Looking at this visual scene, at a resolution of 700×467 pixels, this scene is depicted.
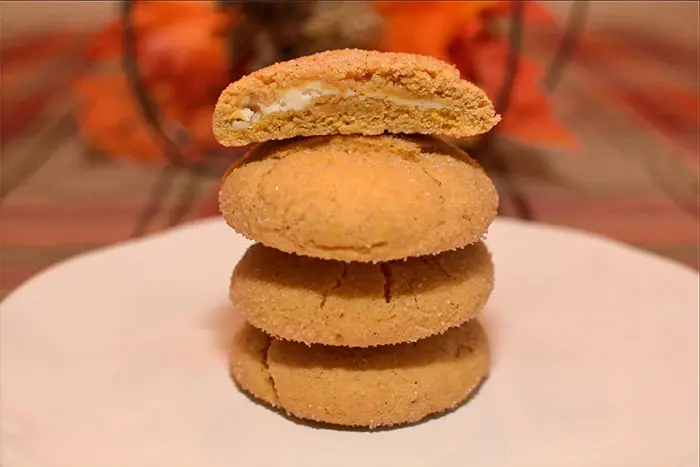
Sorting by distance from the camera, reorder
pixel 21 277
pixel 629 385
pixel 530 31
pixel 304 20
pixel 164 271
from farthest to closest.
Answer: pixel 530 31 < pixel 304 20 < pixel 21 277 < pixel 164 271 < pixel 629 385

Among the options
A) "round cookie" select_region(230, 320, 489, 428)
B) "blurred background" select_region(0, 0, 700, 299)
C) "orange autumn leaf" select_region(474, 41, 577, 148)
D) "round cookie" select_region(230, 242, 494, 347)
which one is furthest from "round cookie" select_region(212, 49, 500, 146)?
"orange autumn leaf" select_region(474, 41, 577, 148)

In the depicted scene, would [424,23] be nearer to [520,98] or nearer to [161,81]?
[520,98]

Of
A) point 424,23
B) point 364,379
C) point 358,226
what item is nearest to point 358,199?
point 358,226

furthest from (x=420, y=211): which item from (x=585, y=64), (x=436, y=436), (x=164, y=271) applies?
(x=585, y=64)

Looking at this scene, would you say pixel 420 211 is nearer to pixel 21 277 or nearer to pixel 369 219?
pixel 369 219

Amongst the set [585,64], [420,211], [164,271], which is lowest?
[585,64]

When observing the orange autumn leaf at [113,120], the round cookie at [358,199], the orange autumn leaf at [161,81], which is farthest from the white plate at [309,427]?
the orange autumn leaf at [113,120]

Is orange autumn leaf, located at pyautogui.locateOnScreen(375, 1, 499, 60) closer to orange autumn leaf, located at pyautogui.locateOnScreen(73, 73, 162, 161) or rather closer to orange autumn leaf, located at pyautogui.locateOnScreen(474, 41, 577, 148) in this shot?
orange autumn leaf, located at pyautogui.locateOnScreen(474, 41, 577, 148)
